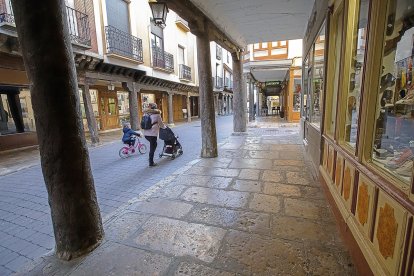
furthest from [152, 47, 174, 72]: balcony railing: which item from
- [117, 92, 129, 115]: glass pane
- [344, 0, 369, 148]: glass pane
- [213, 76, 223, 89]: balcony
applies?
[344, 0, 369, 148]: glass pane

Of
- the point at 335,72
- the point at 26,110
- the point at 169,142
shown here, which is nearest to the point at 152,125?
the point at 169,142

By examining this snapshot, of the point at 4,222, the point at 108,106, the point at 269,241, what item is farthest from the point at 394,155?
the point at 108,106

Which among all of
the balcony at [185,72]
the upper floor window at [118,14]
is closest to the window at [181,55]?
the balcony at [185,72]

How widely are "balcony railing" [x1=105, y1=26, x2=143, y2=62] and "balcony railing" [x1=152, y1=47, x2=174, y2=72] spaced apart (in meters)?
1.53

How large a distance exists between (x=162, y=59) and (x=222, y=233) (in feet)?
40.6

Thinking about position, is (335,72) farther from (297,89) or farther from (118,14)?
(118,14)

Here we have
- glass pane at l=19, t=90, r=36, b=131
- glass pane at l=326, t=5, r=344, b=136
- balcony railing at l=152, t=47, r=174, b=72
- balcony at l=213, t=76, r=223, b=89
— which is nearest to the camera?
glass pane at l=326, t=5, r=344, b=136

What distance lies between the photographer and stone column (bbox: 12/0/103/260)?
1697 mm

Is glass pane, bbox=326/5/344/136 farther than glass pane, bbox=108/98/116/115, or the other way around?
glass pane, bbox=108/98/116/115

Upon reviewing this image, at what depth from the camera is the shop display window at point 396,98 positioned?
1373 millimetres

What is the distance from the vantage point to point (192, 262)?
1.85m

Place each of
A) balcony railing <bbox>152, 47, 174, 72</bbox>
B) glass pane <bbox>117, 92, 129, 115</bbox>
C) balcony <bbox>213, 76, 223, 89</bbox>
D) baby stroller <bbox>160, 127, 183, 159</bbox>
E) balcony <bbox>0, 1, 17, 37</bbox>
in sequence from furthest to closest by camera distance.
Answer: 1. balcony <bbox>213, 76, 223, 89</bbox>
2. glass pane <bbox>117, 92, 129, 115</bbox>
3. balcony railing <bbox>152, 47, 174, 72</bbox>
4. baby stroller <bbox>160, 127, 183, 159</bbox>
5. balcony <bbox>0, 1, 17, 37</bbox>

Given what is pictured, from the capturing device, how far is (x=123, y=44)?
968 centimetres

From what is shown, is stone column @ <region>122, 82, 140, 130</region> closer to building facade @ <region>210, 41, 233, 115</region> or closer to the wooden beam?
the wooden beam
